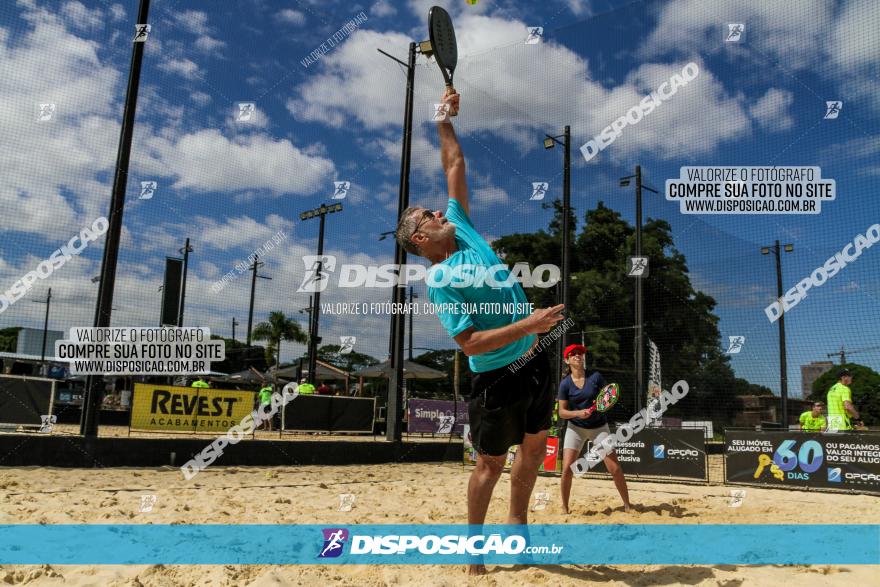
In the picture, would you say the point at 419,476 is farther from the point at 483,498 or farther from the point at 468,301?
the point at 468,301

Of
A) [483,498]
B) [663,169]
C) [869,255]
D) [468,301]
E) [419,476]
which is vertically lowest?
[419,476]

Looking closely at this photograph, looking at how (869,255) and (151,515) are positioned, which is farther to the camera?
(869,255)

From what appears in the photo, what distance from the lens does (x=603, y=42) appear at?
27.1 ft

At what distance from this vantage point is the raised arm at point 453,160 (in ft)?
10.3

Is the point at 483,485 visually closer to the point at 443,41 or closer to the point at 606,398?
Answer: the point at 443,41

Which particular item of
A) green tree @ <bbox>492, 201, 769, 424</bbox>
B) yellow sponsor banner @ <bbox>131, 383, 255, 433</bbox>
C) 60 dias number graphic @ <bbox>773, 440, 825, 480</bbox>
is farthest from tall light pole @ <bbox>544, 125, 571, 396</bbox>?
yellow sponsor banner @ <bbox>131, 383, 255, 433</bbox>

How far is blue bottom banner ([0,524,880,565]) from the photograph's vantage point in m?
2.91

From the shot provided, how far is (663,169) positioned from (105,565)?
29.4ft

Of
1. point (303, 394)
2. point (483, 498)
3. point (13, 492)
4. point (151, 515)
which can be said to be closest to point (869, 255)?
point (483, 498)

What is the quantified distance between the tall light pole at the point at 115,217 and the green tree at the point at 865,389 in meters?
11.0

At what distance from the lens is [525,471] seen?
2961mm
